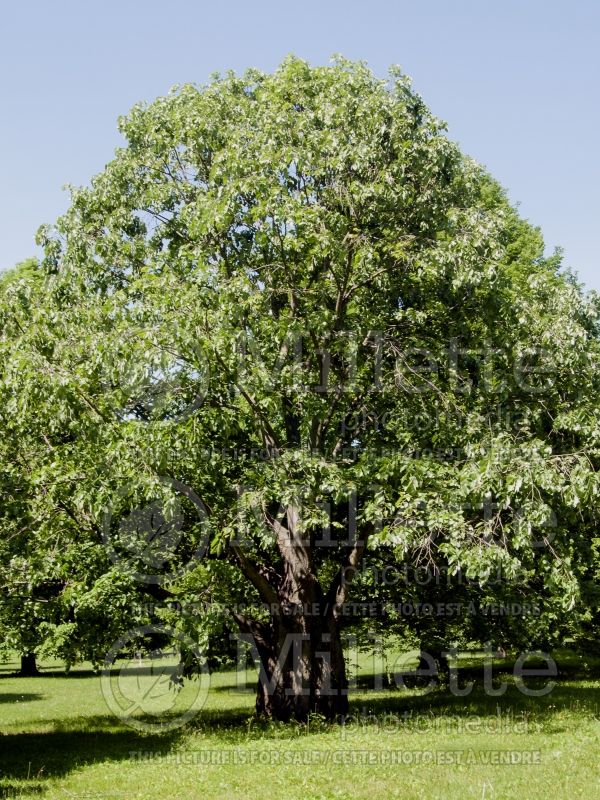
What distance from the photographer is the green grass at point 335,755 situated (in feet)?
37.8

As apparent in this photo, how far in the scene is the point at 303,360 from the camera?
17719 millimetres

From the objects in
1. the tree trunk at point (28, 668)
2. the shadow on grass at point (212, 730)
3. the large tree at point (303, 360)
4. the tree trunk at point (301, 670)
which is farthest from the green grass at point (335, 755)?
the tree trunk at point (28, 668)

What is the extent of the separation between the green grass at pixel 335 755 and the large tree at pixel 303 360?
2.47 metres

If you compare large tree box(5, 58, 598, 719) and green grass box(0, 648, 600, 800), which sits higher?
large tree box(5, 58, 598, 719)

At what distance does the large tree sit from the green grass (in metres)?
2.47

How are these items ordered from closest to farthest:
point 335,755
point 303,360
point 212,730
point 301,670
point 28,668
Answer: point 335,755 → point 303,360 → point 212,730 → point 301,670 → point 28,668

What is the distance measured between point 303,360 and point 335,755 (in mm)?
8144

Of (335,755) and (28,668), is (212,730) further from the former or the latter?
(28,668)

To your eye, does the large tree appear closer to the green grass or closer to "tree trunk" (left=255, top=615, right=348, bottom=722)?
"tree trunk" (left=255, top=615, right=348, bottom=722)

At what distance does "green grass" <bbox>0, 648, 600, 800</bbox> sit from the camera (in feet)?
37.8

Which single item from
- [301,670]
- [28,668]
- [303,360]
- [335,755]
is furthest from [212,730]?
[28,668]

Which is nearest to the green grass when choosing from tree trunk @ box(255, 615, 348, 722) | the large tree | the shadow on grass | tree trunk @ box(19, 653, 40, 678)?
the shadow on grass

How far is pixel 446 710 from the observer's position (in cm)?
2070

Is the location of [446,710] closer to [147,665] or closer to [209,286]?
[209,286]
